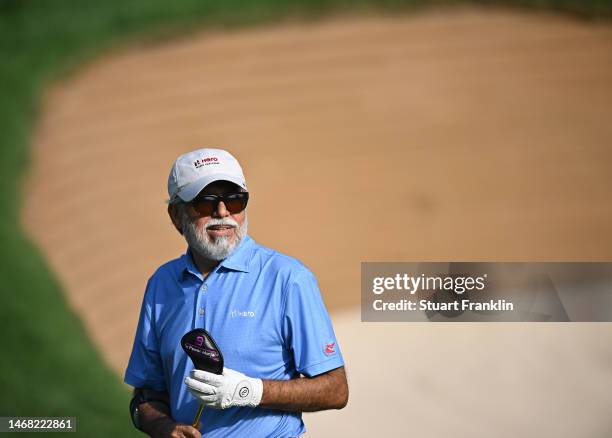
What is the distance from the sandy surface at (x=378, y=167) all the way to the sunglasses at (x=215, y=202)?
155 inches

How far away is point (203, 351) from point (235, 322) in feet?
0.60

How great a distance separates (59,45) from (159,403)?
9879mm

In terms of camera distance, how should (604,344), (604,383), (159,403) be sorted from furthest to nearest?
1. (604,344)
2. (604,383)
3. (159,403)

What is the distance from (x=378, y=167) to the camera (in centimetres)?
1085

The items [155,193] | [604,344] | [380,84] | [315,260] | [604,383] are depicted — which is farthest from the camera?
[380,84]

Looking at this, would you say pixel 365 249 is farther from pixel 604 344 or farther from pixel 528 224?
pixel 604 344

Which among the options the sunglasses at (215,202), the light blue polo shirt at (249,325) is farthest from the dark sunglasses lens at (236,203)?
the light blue polo shirt at (249,325)

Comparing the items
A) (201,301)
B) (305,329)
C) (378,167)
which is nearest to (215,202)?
(201,301)

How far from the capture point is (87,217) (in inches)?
400

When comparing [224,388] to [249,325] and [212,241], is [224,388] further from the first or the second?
[212,241]

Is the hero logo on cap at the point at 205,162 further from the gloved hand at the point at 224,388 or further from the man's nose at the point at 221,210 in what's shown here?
the gloved hand at the point at 224,388

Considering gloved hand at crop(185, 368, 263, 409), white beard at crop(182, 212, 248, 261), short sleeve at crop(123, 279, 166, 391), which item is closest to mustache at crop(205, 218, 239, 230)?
white beard at crop(182, 212, 248, 261)

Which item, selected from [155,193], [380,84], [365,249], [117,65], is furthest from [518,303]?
[117,65]

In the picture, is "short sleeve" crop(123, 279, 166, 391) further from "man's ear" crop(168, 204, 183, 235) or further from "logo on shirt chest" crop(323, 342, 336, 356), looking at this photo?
"logo on shirt chest" crop(323, 342, 336, 356)
